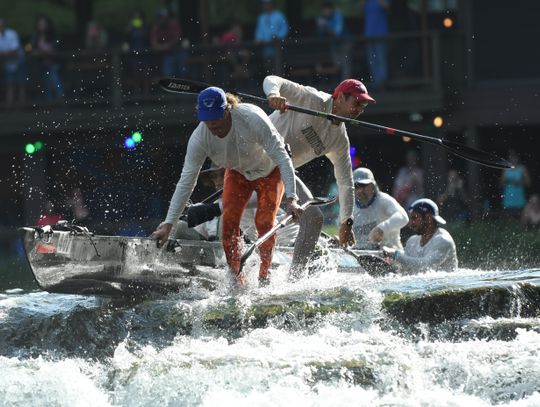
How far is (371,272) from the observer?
47.8 feet

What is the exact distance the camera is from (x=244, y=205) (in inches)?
502

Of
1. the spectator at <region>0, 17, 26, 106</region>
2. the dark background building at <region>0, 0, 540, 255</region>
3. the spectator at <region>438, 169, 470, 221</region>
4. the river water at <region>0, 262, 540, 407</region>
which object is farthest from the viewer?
the spectator at <region>0, 17, 26, 106</region>

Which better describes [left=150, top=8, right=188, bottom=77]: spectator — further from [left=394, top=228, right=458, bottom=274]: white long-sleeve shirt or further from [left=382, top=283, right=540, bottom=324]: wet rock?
[left=382, top=283, right=540, bottom=324]: wet rock

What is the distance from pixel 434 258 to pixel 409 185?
8.38 metres

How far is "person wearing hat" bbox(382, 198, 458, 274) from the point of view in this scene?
14.8 metres

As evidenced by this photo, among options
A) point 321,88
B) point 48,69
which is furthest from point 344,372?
point 48,69

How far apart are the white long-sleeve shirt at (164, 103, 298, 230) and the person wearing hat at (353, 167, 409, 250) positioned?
11.9 feet

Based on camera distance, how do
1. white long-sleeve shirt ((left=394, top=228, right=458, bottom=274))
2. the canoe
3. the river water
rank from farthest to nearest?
white long-sleeve shirt ((left=394, top=228, right=458, bottom=274)) < the canoe < the river water

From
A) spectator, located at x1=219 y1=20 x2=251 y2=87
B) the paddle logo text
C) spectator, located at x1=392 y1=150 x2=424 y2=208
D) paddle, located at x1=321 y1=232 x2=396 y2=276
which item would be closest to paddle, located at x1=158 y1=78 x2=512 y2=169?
the paddle logo text

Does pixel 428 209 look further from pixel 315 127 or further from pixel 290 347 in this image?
pixel 290 347

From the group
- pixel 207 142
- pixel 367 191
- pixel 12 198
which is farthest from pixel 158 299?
pixel 12 198

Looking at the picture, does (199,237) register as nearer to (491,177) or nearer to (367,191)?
(367,191)

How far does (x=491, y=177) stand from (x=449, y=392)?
14.7 metres

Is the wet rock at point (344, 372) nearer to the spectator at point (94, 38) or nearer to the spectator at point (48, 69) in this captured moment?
the spectator at point (48, 69)
